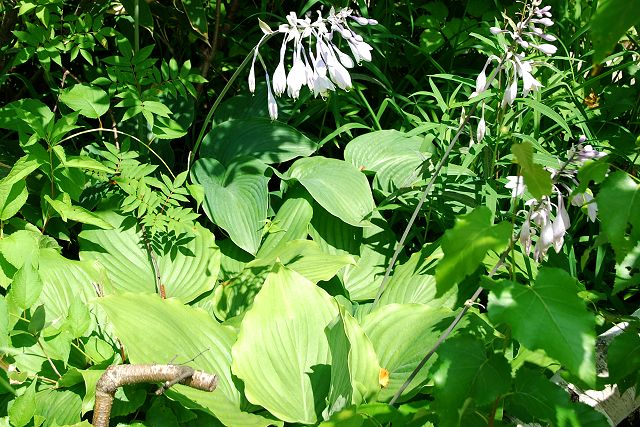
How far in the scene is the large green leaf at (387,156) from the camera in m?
2.94

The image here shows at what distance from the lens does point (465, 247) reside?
3.66ft

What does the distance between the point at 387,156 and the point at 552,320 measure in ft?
6.36

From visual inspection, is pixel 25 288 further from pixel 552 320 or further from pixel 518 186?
pixel 552 320

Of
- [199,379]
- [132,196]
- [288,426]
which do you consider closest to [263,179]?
[132,196]

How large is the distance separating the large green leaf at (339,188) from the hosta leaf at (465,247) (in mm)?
1528

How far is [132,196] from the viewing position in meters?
2.45

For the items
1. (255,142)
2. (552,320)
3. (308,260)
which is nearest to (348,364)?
(308,260)

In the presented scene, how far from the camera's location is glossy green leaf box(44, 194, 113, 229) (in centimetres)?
238

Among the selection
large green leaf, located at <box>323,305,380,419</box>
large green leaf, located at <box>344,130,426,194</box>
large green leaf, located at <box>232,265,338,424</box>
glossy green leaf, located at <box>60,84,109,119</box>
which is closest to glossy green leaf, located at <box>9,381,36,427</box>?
large green leaf, located at <box>232,265,338,424</box>

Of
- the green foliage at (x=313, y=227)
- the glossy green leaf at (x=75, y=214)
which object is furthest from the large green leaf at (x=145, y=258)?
the glossy green leaf at (x=75, y=214)

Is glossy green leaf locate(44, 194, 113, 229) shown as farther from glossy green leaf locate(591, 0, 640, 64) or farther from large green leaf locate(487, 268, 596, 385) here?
glossy green leaf locate(591, 0, 640, 64)

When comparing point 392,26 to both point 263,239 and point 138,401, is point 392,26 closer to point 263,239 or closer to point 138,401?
point 263,239

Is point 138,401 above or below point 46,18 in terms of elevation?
below

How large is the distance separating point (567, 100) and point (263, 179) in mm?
1422
